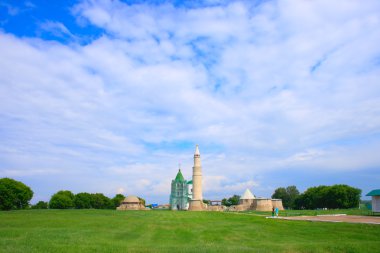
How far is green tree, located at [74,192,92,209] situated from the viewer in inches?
4771

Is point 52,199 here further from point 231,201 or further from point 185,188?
point 231,201

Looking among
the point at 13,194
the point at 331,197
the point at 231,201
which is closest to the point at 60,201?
the point at 13,194

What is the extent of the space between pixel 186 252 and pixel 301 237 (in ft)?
30.9

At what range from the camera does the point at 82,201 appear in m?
122

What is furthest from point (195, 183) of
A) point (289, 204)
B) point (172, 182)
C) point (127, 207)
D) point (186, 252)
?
point (186, 252)

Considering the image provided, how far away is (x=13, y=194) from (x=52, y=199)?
29.3 meters

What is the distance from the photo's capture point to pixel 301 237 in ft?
73.4

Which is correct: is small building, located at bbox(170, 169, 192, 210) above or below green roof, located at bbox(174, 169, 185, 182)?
below

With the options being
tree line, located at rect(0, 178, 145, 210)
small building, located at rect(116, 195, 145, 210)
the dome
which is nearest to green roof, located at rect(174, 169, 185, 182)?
small building, located at rect(116, 195, 145, 210)

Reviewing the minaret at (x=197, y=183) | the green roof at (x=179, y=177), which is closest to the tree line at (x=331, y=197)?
the minaret at (x=197, y=183)

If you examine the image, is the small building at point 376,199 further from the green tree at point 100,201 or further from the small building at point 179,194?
the green tree at point 100,201

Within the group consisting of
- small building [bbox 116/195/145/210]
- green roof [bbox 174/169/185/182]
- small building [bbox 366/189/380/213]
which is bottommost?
small building [bbox 116/195/145/210]

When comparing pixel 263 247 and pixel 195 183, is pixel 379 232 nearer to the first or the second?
pixel 263 247

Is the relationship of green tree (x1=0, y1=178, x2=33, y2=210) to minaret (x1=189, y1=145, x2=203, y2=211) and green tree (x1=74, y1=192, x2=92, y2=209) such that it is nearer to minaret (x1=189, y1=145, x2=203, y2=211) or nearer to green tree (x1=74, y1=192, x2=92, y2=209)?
green tree (x1=74, y1=192, x2=92, y2=209)
